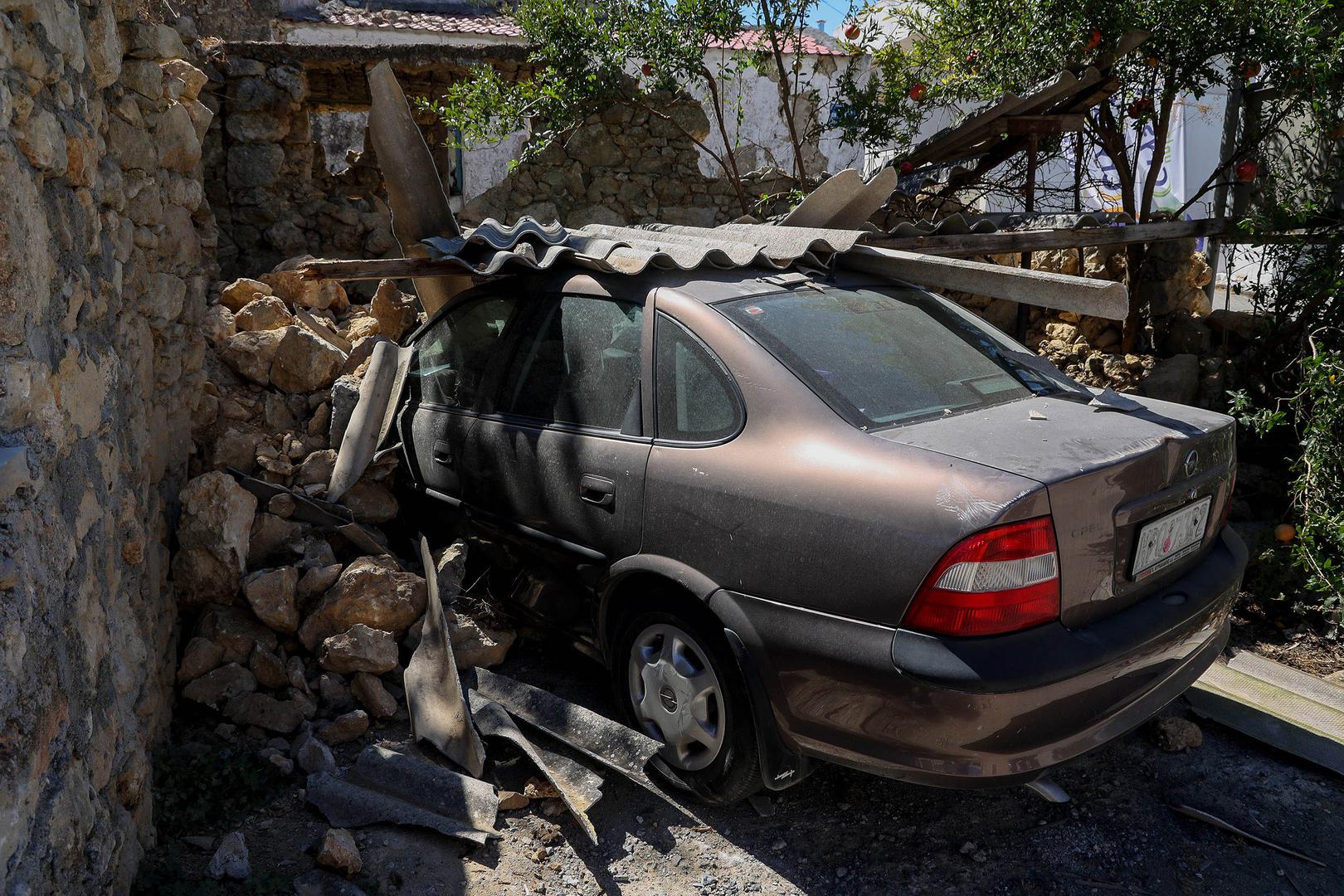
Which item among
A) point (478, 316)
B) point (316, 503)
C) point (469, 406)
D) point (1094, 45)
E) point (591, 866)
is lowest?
point (591, 866)

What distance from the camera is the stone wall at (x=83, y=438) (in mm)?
1791

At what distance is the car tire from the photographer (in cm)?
275

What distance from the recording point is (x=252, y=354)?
4.37m

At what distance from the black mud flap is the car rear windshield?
2.34 feet

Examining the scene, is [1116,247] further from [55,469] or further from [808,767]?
[55,469]

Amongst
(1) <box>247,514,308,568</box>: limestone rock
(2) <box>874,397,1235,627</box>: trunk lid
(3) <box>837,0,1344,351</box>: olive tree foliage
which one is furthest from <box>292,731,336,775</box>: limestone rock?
(3) <box>837,0,1344,351</box>: olive tree foliage

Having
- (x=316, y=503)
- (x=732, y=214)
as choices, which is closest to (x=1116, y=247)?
(x=732, y=214)

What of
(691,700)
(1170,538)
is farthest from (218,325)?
(1170,538)

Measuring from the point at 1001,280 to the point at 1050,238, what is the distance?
1846mm

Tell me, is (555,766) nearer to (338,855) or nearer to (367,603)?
(338,855)

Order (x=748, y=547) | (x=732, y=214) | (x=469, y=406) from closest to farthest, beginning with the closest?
1. (x=748, y=547)
2. (x=469, y=406)
3. (x=732, y=214)

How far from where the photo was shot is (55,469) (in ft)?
6.90

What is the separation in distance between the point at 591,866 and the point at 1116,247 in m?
5.34

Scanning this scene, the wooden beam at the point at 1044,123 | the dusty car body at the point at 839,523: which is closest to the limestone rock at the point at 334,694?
the dusty car body at the point at 839,523
